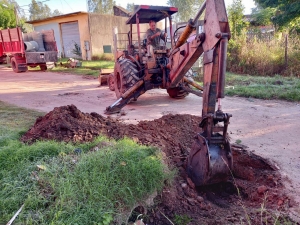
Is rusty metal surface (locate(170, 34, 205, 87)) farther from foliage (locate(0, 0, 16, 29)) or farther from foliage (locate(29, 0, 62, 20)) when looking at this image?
foliage (locate(29, 0, 62, 20))

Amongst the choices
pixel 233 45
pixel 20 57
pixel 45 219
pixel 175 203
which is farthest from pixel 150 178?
pixel 20 57

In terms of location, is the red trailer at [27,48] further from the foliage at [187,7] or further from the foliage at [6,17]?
the foliage at [187,7]

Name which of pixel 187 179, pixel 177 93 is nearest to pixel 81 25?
pixel 177 93

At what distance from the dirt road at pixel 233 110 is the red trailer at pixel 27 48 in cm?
473

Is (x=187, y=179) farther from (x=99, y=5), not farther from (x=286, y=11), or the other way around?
(x=99, y=5)

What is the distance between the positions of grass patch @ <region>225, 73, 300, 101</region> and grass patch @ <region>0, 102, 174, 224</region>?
4947 mm

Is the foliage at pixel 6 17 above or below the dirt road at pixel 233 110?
above

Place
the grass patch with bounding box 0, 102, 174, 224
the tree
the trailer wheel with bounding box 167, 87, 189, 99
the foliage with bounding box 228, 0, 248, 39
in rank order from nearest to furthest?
1. the grass patch with bounding box 0, 102, 174, 224
2. the trailer wheel with bounding box 167, 87, 189, 99
3. the foliage with bounding box 228, 0, 248, 39
4. the tree

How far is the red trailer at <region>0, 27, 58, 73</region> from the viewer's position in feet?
47.8

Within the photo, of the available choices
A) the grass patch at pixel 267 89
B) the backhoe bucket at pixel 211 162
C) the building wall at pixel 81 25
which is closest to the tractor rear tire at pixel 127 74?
the grass patch at pixel 267 89

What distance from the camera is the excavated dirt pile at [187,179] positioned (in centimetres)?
253

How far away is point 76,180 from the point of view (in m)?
2.50

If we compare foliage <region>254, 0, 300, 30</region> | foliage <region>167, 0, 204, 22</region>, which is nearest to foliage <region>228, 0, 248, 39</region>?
foliage <region>254, 0, 300, 30</region>

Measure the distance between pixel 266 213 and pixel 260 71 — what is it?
30.3ft
